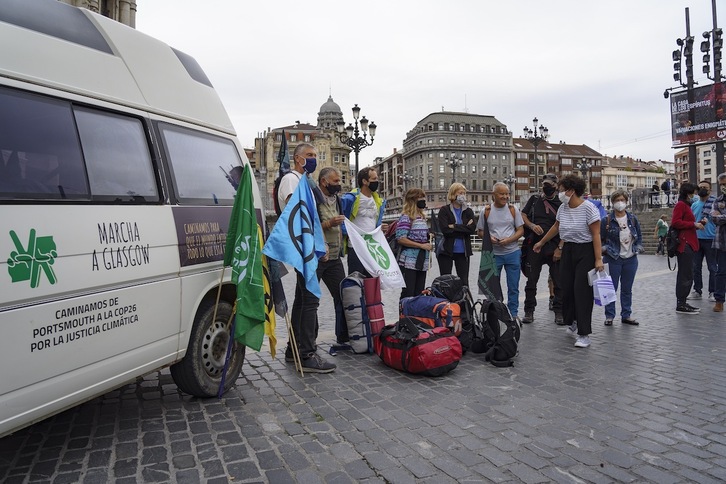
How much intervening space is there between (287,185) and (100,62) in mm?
2133

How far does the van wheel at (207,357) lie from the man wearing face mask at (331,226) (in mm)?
1380

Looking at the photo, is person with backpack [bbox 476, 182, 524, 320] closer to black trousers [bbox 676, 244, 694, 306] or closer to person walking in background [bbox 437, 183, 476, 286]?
person walking in background [bbox 437, 183, 476, 286]

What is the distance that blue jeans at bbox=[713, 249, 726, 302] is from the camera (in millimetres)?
8898

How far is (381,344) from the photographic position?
18.3ft

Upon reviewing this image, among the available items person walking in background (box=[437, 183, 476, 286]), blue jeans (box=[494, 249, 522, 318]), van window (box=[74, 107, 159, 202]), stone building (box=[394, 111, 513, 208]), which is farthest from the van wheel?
stone building (box=[394, 111, 513, 208])

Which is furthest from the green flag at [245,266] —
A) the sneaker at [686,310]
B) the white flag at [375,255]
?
the sneaker at [686,310]

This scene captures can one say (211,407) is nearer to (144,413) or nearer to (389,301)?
(144,413)

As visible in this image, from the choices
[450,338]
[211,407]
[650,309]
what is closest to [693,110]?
[650,309]

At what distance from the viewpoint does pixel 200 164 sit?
440 centimetres

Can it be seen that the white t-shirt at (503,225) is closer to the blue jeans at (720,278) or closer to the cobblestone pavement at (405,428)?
the cobblestone pavement at (405,428)

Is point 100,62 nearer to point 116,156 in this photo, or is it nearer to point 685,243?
point 116,156

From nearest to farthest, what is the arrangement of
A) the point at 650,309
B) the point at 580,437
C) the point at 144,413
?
the point at 580,437
the point at 144,413
the point at 650,309

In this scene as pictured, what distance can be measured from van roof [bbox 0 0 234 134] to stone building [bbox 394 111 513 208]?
11517 cm

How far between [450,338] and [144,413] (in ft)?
9.61
